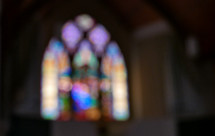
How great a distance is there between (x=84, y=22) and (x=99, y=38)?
44 cm

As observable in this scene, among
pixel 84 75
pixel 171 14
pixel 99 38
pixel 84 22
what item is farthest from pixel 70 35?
pixel 171 14

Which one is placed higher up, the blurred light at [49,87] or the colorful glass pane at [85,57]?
the colorful glass pane at [85,57]

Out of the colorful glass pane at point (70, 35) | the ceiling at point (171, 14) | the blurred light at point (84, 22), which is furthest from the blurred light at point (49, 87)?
the ceiling at point (171, 14)

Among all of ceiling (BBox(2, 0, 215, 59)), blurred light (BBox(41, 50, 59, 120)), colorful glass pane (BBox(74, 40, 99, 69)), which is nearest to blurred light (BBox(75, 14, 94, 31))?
colorful glass pane (BBox(74, 40, 99, 69))

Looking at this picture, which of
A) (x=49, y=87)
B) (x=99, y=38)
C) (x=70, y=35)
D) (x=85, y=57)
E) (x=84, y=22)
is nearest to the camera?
(x=49, y=87)

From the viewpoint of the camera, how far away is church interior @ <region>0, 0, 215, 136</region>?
6.01 m

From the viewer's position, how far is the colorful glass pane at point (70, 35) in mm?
7327

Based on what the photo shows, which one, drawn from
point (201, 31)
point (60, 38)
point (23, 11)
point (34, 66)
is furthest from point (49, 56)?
point (201, 31)

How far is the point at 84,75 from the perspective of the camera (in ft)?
24.5

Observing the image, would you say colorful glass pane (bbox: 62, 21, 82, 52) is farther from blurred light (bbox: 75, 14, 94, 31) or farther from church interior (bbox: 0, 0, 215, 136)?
blurred light (bbox: 75, 14, 94, 31)

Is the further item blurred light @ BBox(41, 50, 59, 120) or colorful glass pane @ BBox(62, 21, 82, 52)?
colorful glass pane @ BBox(62, 21, 82, 52)

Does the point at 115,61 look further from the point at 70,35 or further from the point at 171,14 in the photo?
the point at 171,14

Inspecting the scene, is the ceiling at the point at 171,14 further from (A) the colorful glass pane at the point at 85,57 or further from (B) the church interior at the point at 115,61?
(A) the colorful glass pane at the point at 85,57

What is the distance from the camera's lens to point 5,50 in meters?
5.48
